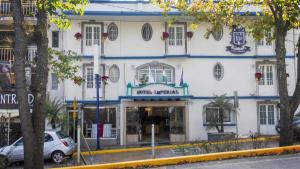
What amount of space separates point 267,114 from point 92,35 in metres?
13.3

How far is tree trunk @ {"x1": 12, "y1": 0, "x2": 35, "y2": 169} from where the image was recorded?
474 inches

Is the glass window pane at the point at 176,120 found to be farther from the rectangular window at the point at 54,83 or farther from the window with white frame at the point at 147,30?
the rectangular window at the point at 54,83

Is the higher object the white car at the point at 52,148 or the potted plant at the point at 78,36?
the potted plant at the point at 78,36

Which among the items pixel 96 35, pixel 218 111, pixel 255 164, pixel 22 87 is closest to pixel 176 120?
pixel 218 111

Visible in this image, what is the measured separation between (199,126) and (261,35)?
382 inches

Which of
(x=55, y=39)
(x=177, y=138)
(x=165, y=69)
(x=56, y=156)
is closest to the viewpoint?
(x=56, y=156)

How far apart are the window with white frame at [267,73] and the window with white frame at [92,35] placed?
11.4 m

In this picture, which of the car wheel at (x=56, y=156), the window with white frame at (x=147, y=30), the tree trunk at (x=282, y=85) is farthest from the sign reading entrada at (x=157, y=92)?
the tree trunk at (x=282, y=85)

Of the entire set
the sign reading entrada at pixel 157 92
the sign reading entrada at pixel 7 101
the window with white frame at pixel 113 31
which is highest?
the window with white frame at pixel 113 31

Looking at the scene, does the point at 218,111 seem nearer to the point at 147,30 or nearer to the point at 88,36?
the point at 147,30

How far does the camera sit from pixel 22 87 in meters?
12.2

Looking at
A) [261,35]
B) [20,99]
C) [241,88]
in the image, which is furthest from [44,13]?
[241,88]

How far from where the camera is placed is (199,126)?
93.7 ft

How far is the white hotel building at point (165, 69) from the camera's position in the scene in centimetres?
2844
